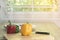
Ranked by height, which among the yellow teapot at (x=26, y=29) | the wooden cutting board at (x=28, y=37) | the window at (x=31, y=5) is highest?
the window at (x=31, y=5)

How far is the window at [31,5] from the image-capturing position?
2.60 metres

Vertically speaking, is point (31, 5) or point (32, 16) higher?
point (31, 5)

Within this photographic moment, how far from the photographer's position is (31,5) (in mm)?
2629

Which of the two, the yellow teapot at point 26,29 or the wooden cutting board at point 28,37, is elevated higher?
the yellow teapot at point 26,29

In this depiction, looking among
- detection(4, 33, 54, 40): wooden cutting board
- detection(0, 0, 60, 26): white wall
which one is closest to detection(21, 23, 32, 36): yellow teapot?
detection(4, 33, 54, 40): wooden cutting board

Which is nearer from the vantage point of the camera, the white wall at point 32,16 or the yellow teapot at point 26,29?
the yellow teapot at point 26,29

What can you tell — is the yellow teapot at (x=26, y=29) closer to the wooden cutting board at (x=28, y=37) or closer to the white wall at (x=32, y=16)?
the wooden cutting board at (x=28, y=37)

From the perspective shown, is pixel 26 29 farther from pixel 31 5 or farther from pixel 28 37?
pixel 31 5

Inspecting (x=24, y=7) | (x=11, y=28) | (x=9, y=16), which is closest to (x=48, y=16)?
(x=24, y=7)

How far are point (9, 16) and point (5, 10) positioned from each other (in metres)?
0.09

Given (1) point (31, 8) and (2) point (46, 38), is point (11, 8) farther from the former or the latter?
(2) point (46, 38)

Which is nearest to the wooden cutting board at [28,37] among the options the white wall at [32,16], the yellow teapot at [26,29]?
the yellow teapot at [26,29]

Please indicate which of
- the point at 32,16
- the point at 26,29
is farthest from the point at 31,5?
the point at 26,29

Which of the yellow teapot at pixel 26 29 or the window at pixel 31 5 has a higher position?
the window at pixel 31 5
